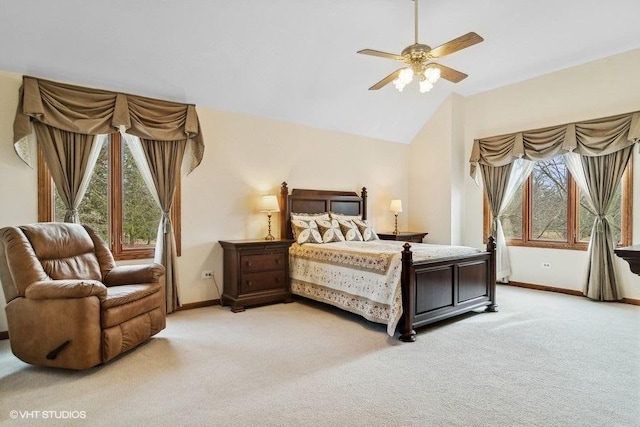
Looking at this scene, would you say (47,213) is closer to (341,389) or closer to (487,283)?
(341,389)

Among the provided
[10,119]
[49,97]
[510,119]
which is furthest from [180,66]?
[510,119]

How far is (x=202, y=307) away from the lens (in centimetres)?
462

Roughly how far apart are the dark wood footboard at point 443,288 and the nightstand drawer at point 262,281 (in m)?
1.84

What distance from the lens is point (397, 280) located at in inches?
136

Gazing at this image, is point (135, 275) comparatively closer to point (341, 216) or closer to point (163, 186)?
point (163, 186)

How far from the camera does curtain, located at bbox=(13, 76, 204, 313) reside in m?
3.55

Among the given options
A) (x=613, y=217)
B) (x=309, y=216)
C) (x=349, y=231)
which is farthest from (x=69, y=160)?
(x=613, y=217)

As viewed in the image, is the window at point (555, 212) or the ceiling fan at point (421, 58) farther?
the window at point (555, 212)

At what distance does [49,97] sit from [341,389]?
3852mm

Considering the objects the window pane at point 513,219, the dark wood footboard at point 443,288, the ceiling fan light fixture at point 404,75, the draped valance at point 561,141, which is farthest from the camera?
the window pane at point 513,219

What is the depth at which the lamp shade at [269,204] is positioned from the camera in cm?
483

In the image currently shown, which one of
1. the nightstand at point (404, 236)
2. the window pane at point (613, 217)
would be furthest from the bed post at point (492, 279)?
the window pane at point (613, 217)

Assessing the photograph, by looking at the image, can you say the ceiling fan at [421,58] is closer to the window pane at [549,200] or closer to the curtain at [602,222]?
the curtain at [602,222]

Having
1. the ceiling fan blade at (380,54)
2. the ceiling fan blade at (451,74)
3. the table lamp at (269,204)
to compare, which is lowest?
the table lamp at (269,204)
